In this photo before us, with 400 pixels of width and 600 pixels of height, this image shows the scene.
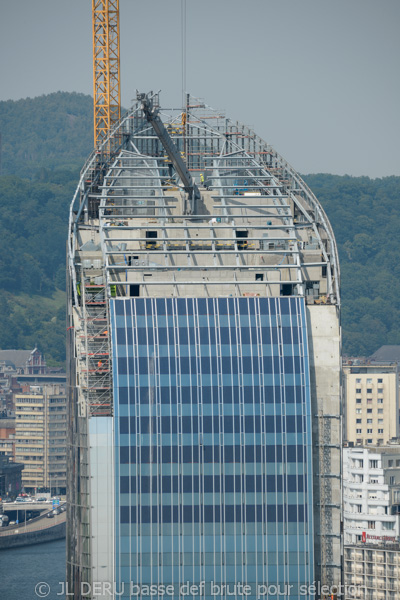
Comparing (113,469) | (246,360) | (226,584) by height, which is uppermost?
(246,360)

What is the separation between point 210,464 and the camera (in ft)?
622

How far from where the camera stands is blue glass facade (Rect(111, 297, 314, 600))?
18825 centimetres

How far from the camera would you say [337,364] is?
196m

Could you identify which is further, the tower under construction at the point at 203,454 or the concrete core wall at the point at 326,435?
the concrete core wall at the point at 326,435

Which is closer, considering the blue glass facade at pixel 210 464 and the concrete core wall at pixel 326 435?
the blue glass facade at pixel 210 464

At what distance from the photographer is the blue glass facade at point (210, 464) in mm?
188250

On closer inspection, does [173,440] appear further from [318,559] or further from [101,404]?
[318,559]

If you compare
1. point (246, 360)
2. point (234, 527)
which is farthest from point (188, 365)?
point (234, 527)

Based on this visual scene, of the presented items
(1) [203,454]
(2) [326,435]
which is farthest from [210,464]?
(2) [326,435]

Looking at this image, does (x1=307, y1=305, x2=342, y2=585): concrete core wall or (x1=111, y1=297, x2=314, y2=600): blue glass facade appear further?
(x1=307, y1=305, x2=342, y2=585): concrete core wall

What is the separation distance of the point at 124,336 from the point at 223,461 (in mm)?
17346

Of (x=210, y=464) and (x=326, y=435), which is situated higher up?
(x=326, y=435)

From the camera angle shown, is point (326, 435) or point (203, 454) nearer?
point (203, 454)

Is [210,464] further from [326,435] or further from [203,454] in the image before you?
[326,435]
